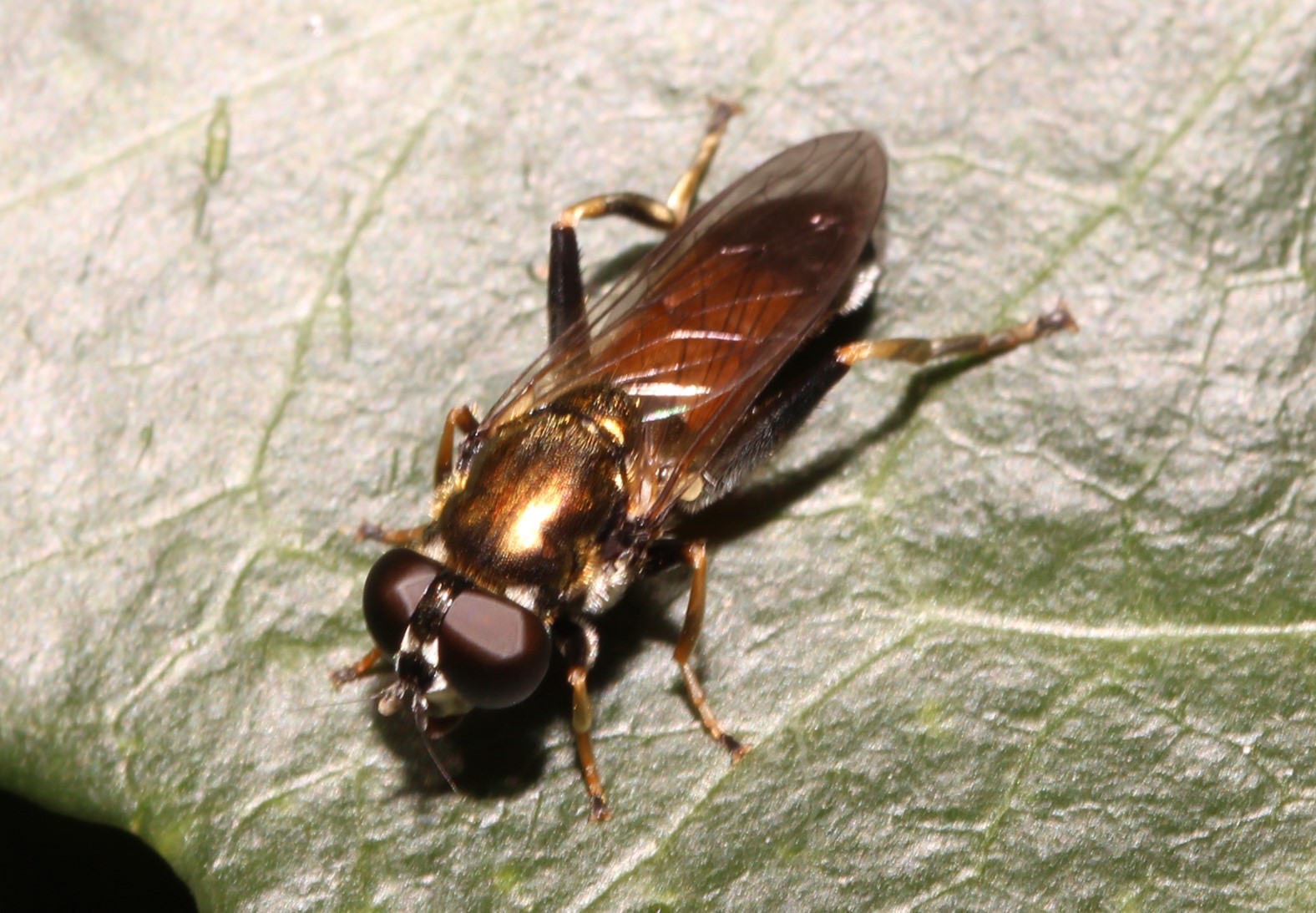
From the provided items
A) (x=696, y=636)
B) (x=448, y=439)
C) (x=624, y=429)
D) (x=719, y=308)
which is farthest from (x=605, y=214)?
(x=696, y=636)

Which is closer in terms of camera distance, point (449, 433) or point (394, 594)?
point (394, 594)

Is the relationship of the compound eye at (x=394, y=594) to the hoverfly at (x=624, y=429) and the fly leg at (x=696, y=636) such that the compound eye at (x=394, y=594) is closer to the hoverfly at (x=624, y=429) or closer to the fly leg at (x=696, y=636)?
the hoverfly at (x=624, y=429)

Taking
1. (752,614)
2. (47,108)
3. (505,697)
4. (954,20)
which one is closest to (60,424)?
(47,108)

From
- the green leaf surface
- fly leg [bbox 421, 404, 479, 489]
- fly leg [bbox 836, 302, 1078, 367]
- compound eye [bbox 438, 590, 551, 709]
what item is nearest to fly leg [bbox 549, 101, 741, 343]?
the green leaf surface

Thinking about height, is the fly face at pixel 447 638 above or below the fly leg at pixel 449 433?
below

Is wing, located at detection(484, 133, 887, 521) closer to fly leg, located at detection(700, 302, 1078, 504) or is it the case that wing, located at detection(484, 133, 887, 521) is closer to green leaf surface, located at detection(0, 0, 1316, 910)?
fly leg, located at detection(700, 302, 1078, 504)

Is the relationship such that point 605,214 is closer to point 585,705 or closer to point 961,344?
point 961,344

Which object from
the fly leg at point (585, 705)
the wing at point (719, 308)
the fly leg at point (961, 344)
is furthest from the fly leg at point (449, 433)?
the fly leg at point (961, 344)
